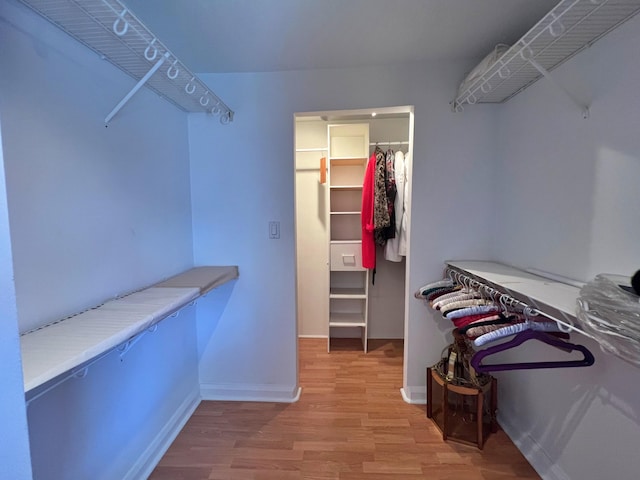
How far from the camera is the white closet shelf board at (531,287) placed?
35.6 inches

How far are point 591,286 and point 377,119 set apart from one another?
2146 mm

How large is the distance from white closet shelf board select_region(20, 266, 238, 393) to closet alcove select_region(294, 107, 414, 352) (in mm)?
1457

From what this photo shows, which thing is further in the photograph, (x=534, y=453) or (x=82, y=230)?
(x=534, y=453)

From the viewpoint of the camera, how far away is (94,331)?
852mm

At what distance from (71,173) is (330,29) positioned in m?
1.38

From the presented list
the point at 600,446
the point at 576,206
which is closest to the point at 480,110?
the point at 576,206

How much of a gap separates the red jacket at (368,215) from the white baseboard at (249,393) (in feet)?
4.02

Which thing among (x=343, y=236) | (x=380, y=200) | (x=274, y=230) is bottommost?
(x=343, y=236)

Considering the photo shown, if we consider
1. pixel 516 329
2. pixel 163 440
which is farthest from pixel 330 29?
pixel 163 440

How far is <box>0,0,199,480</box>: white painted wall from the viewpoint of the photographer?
0.84 metres

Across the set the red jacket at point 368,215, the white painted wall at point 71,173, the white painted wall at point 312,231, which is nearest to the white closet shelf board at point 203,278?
the white painted wall at point 71,173

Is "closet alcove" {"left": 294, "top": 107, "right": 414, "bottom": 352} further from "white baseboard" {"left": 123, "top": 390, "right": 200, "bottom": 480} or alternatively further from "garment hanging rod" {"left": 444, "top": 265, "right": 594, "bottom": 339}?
"white baseboard" {"left": 123, "top": 390, "right": 200, "bottom": 480}

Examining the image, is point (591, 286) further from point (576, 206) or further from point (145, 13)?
point (145, 13)

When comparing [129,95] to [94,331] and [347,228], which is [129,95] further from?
[347,228]
